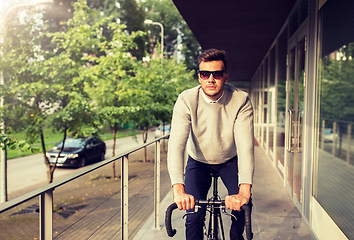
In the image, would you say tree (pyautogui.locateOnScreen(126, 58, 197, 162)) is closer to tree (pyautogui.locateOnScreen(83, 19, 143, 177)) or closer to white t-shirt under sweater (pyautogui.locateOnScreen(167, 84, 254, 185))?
tree (pyautogui.locateOnScreen(83, 19, 143, 177))

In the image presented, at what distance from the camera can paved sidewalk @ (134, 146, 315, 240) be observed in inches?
151

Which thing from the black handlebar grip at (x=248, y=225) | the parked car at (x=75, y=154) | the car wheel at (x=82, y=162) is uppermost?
the black handlebar grip at (x=248, y=225)

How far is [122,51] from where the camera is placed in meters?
11.1

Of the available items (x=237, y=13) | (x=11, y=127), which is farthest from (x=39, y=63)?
(x=237, y=13)

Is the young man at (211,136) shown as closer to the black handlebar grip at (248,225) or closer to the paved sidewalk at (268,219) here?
the black handlebar grip at (248,225)

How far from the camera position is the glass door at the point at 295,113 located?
15.4 ft

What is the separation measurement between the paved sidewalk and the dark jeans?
1.56 metres

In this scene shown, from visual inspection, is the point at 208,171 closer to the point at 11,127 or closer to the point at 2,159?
the point at 11,127

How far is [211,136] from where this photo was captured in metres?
2.37

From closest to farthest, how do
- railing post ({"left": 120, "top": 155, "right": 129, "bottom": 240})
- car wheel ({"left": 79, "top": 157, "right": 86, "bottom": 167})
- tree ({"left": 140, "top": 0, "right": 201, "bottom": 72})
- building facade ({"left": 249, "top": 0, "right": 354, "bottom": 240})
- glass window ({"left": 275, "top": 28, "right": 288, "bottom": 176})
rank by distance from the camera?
railing post ({"left": 120, "top": 155, "right": 129, "bottom": 240}) → building facade ({"left": 249, "top": 0, "right": 354, "bottom": 240}) → glass window ({"left": 275, "top": 28, "right": 288, "bottom": 176}) → car wheel ({"left": 79, "top": 157, "right": 86, "bottom": 167}) → tree ({"left": 140, "top": 0, "right": 201, "bottom": 72})

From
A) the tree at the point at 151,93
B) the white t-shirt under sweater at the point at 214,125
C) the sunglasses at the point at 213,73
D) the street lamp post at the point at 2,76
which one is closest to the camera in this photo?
the sunglasses at the point at 213,73

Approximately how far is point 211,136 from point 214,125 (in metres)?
0.08

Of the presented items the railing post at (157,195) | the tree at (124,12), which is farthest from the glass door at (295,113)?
the tree at (124,12)

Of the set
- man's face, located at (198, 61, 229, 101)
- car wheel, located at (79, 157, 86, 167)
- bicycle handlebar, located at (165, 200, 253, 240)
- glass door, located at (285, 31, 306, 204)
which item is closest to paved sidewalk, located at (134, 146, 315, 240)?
glass door, located at (285, 31, 306, 204)
